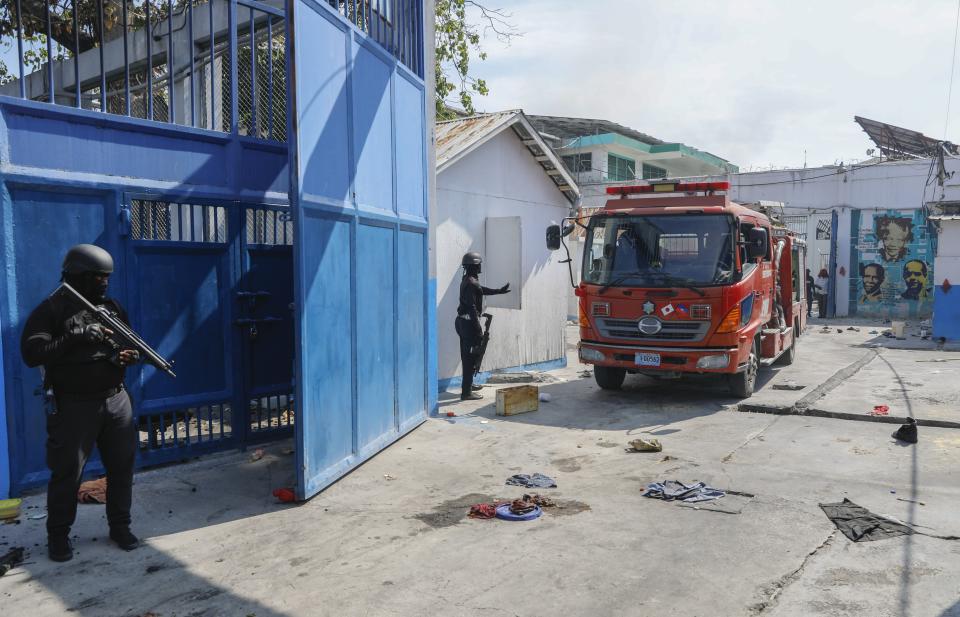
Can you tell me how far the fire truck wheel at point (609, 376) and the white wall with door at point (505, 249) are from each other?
2037mm

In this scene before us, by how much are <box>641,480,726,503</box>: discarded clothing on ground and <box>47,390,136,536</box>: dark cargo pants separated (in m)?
3.90

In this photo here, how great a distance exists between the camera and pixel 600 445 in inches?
298

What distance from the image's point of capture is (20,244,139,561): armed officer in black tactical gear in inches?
169

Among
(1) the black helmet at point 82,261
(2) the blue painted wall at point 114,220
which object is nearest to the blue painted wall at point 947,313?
(2) the blue painted wall at point 114,220

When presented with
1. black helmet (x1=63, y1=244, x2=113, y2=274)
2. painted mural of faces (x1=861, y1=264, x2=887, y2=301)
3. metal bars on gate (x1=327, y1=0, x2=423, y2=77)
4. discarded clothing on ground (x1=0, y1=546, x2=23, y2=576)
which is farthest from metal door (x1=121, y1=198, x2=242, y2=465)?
painted mural of faces (x1=861, y1=264, x2=887, y2=301)

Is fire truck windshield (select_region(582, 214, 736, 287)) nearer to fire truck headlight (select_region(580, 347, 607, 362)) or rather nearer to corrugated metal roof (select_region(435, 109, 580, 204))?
fire truck headlight (select_region(580, 347, 607, 362))

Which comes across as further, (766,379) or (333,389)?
(766,379)

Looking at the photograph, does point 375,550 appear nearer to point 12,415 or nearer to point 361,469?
point 361,469

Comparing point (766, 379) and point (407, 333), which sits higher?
point (407, 333)

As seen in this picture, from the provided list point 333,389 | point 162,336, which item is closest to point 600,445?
point 333,389

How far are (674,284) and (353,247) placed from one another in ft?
14.6

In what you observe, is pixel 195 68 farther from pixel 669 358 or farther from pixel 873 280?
pixel 873 280

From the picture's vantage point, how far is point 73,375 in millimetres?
4367

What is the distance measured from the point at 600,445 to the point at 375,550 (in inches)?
138
